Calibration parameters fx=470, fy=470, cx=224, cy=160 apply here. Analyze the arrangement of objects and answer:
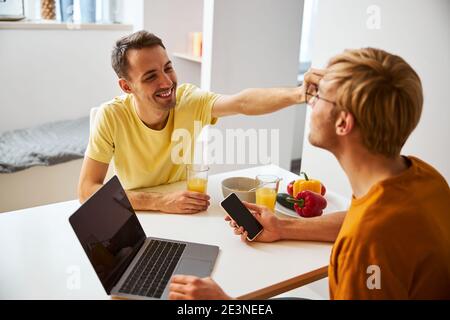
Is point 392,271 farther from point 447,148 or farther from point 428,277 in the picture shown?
point 447,148

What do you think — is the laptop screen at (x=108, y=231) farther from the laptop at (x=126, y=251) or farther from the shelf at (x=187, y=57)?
the shelf at (x=187, y=57)

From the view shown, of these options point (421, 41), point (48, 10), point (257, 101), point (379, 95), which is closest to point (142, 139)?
point (257, 101)

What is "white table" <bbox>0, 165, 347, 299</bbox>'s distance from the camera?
3.97ft

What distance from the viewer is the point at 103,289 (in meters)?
1.21

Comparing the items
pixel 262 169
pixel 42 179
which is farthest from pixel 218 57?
pixel 42 179

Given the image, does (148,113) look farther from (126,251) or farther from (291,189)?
(126,251)

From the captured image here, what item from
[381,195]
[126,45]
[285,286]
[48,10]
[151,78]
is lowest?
[285,286]

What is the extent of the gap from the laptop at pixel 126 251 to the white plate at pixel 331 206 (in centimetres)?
37

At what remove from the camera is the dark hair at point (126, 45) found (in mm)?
1853

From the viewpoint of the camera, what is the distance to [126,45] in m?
1.86

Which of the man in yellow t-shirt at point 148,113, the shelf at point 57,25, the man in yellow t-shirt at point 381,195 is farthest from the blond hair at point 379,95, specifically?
the shelf at point 57,25

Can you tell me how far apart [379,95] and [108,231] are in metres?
0.77

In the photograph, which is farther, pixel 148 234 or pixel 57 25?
pixel 57 25

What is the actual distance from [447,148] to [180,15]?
7.52ft
